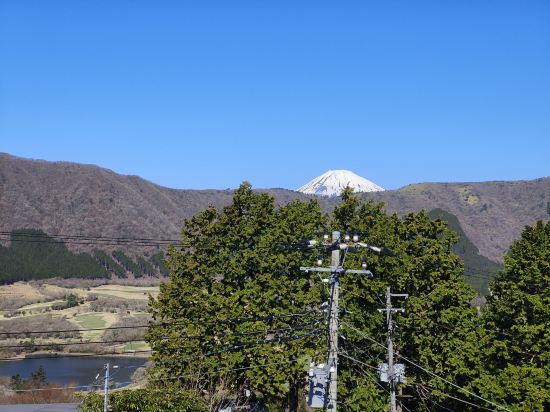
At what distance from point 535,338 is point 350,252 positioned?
10115mm

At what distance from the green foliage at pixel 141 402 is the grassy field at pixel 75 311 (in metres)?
36.8

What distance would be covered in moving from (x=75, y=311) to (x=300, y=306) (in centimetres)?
9130

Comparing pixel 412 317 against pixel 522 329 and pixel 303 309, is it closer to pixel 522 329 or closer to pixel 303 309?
pixel 522 329

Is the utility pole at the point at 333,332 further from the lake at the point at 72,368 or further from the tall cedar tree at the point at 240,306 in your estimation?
the lake at the point at 72,368

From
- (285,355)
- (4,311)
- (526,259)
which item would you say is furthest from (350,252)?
(4,311)

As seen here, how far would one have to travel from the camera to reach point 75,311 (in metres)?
122

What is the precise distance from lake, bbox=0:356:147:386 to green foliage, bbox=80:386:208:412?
31.1 meters

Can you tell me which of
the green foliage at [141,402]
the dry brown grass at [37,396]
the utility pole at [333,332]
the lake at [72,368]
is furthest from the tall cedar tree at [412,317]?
the lake at [72,368]

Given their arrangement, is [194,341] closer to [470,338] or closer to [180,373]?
[180,373]

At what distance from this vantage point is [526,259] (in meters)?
36.0

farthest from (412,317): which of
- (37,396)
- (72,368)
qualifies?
(72,368)

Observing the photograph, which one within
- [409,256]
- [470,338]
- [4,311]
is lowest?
[4,311]

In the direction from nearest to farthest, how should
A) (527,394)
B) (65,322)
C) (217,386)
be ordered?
1. (527,394)
2. (217,386)
3. (65,322)

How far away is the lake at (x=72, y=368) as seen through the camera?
68375 millimetres
